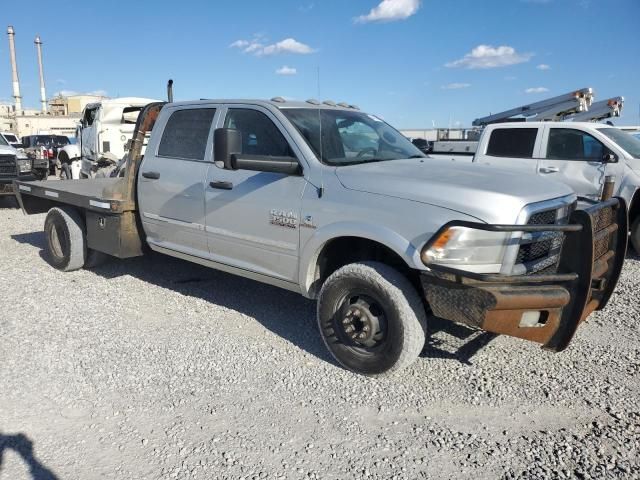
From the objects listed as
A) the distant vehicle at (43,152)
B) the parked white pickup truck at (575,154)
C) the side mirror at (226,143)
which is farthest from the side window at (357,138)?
the distant vehicle at (43,152)

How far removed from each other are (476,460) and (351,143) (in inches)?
100

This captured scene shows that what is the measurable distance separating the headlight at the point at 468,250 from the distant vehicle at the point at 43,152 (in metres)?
12.0

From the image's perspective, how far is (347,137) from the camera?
4336 millimetres

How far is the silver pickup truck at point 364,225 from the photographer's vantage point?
3.13 metres

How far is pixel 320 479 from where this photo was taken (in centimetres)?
262

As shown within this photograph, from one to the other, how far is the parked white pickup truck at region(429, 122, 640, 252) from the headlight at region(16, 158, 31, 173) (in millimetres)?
9439

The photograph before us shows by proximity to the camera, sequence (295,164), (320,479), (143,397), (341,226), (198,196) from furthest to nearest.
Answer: (198,196) → (295,164) → (341,226) → (143,397) → (320,479)

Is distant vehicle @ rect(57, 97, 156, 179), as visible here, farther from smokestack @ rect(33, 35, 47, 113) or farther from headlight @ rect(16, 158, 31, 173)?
smokestack @ rect(33, 35, 47, 113)

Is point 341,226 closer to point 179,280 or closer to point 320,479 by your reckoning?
point 320,479

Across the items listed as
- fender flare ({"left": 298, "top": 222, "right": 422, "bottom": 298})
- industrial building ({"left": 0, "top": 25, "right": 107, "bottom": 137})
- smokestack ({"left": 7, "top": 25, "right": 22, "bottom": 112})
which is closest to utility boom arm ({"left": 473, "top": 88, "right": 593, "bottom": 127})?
fender flare ({"left": 298, "top": 222, "right": 422, "bottom": 298})

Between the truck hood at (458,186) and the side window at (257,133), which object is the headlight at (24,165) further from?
the truck hood at (458,186)

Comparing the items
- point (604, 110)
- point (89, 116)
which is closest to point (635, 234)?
point (604, 110)

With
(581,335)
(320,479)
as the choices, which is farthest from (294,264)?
(581,335)

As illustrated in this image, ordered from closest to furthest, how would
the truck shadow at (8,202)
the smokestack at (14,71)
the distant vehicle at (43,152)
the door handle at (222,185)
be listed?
the door handle at (222,185) < the truck shadow at (8,202) < the distant vehicle at (43,152) < the smokestack at (14,71)
